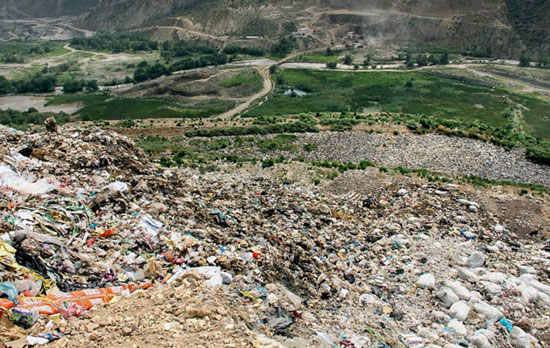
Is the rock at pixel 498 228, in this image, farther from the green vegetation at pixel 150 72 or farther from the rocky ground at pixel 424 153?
the green vegetation at pixel 150 72

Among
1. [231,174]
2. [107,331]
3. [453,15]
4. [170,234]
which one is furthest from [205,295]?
[453,15]

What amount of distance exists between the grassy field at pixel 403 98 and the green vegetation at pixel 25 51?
195 ft

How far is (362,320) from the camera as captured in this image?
8.02 metres

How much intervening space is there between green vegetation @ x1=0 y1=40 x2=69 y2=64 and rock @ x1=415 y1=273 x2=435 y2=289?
93159 millimetres

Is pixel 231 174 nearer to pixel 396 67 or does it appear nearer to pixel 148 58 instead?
pixel 396 67

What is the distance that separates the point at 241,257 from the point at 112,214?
321cm

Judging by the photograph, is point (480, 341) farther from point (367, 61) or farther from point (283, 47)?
point (283, 47)

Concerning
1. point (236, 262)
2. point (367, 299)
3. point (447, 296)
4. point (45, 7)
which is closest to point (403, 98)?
point (447, 296)

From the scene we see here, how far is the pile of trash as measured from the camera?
247 inches

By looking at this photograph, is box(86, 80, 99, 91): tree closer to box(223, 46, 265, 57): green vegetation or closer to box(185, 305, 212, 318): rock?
box(223, 46, 265, 57): green vegetation

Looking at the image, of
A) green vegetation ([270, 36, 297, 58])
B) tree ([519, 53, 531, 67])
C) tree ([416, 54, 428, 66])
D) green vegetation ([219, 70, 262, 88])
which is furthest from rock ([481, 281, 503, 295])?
tree ([519, 53, 531, 67])

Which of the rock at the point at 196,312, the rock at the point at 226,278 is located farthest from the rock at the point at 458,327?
the rock at the point at 196,312

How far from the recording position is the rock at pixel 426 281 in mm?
9328

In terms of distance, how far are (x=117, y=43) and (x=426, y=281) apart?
9618cm
